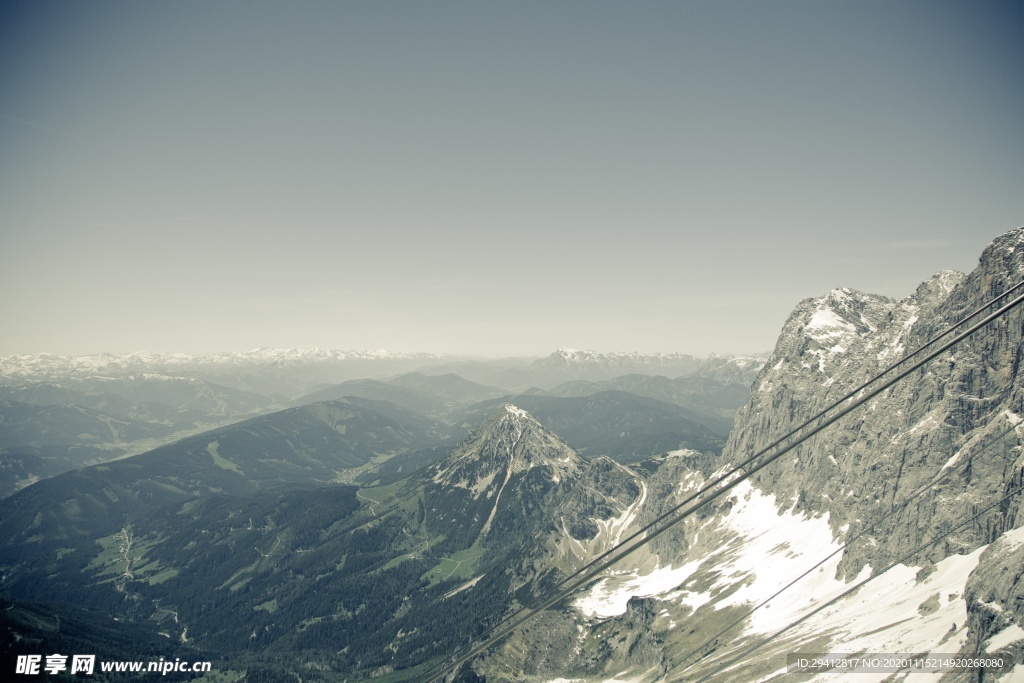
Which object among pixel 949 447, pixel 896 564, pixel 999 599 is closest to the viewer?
pixel 999 599

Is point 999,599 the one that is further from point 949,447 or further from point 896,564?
point 949,447

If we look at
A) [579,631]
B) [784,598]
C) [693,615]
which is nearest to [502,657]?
[579,631]

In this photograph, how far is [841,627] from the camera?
128250 mm

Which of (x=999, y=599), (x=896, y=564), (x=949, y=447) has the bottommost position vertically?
(x=896, y=564)

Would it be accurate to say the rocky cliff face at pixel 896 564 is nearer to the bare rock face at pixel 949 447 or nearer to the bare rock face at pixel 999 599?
the bare rock face at pixel 999 599

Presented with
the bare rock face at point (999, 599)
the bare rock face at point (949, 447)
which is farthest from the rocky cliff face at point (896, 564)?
the bare rock face at point (949, 447)

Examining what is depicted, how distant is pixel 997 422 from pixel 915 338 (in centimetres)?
6063

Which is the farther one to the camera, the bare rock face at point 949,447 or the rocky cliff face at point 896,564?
the bare rock face at point 949,447

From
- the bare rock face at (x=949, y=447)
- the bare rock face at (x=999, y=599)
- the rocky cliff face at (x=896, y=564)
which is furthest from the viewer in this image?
the bare rock face at (x=949, y=447)

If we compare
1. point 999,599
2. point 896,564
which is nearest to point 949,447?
point 896,564

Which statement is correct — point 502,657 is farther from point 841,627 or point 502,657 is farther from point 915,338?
point 915,338

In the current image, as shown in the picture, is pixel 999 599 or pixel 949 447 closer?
pixel 999 599

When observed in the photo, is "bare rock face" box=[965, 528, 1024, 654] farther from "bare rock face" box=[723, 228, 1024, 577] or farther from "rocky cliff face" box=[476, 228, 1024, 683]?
"bare rock face" box=[723, 228, 1024, 577]

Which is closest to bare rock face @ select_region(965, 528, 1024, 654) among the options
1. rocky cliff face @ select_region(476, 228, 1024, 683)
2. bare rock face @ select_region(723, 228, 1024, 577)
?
rocky cliff face @ select_region(476, 228, 1024, 683)
